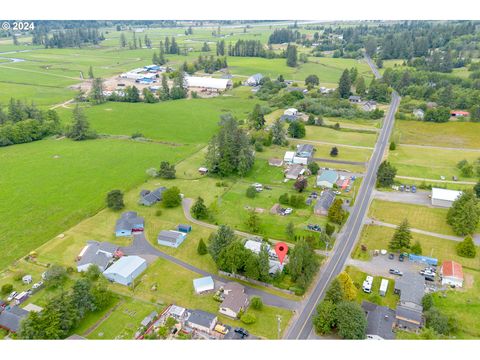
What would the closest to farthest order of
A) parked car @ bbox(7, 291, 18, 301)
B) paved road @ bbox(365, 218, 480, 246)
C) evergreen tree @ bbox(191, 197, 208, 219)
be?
parked car @ bbox(7, 291, 18, 301)
paved road @ bbox(365, 218, 480, 246)
evergreen tree @ bbox(191, 197, 208, 219)

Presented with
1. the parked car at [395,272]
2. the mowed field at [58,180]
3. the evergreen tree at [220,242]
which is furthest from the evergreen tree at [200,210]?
the parked car at [395,272]

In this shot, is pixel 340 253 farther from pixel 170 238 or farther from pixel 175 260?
pixel 170 238

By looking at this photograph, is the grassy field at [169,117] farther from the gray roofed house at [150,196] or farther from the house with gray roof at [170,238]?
the house with gray roof at [170,238]

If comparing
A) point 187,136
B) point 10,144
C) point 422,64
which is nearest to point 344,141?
point 187,136

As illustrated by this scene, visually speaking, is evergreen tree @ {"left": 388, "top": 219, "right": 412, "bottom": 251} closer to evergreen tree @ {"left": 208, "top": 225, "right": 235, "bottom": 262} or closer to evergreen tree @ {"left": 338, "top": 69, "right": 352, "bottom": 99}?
evergreen tree @ {"left": 208, "top": 225, "right": 235, "bottom": 262}

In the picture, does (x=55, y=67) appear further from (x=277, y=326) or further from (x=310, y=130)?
(x=277, y=326)

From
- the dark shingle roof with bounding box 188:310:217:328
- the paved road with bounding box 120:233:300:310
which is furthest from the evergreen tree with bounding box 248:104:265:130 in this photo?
the dark shingle roof with bounding box 188:310:217:328
